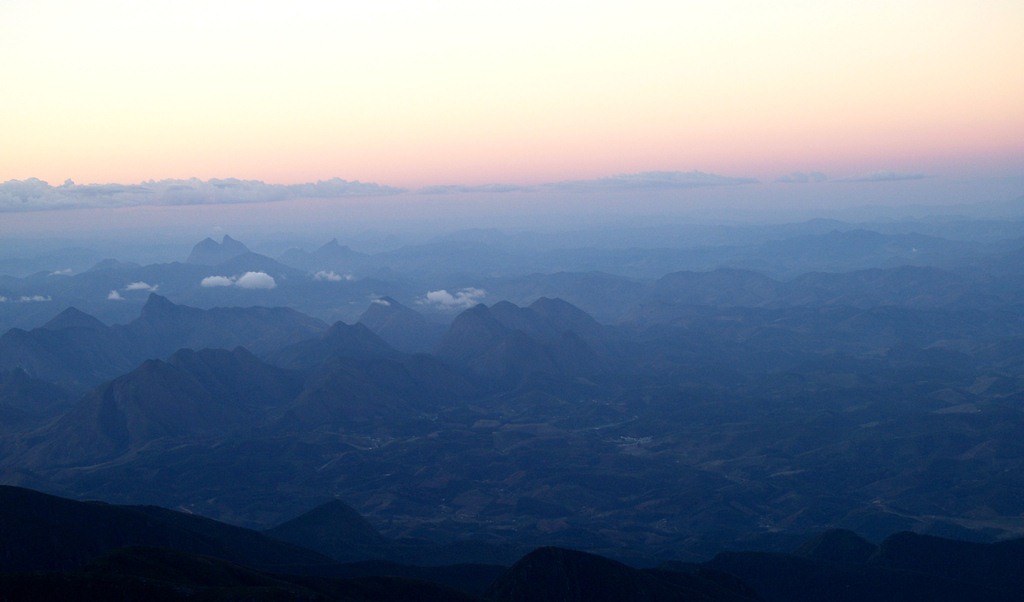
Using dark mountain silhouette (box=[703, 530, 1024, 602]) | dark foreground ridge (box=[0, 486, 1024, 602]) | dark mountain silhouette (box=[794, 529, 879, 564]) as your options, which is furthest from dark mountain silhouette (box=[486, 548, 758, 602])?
dark mountain silhouette (box=[794, 529, 879, 564])

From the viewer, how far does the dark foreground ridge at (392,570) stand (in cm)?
10981

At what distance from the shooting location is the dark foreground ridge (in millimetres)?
109812

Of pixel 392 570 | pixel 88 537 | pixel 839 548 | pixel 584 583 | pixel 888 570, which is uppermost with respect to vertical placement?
pixel 88 537

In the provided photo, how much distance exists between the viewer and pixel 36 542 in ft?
470

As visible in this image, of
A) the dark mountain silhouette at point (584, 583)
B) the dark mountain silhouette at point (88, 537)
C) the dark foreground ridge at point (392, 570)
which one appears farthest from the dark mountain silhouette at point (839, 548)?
the dark mountain silhouette at point (88, 537)

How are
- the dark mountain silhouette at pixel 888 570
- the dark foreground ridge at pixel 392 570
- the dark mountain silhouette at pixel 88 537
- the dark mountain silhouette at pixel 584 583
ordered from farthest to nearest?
the dark mountain silhouette at pixel 888 570, the dark mountain silhouette at pixel 88 537, the dark mountain silhouette at pixel 584 583, the dark foreground ridge at pixel 392 570

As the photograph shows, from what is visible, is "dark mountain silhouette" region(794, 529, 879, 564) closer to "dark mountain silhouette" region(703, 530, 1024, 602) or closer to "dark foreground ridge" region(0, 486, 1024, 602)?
"dark mountain silhouette" region(703, 530, 1024, 602)

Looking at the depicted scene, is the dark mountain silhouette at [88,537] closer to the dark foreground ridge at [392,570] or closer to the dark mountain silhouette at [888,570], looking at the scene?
the dark foreground ridge at [392,570]

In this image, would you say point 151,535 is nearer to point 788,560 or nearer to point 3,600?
point 3,600

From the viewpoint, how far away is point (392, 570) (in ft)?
543

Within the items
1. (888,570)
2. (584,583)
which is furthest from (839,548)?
(584,583)

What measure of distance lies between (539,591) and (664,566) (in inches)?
1603

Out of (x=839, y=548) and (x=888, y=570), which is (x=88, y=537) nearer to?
(x=888, y=570)

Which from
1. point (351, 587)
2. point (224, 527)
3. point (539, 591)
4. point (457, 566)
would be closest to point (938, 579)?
point (539, 591)
